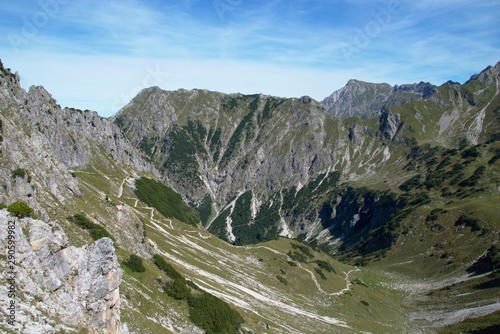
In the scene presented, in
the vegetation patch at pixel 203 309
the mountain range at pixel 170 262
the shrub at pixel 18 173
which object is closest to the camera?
the mountain range at pixel 170 262

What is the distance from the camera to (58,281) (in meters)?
25.9

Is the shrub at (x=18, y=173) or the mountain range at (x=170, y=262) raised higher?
the shrub at (x=18, y=173)

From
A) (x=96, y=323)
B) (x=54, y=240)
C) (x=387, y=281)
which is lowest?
(x=387, y=281)

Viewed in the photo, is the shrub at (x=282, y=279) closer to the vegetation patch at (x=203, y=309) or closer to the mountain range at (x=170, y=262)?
the mountain range at (x=170, y=262)

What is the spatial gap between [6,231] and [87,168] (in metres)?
138

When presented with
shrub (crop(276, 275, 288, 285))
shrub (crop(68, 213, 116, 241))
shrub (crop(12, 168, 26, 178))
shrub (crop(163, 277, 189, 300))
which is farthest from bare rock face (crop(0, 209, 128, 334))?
shrub (crop(276, 275, 288, 285))

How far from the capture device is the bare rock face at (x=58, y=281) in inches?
892

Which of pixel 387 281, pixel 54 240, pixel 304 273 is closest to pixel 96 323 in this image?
pixel 54 240

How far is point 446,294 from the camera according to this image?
121188 mm

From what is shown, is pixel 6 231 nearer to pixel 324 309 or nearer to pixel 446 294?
pixel 324 309

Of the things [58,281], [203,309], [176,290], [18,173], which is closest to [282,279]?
[203,309]

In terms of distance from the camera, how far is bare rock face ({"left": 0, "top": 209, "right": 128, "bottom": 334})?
2266 centimetres

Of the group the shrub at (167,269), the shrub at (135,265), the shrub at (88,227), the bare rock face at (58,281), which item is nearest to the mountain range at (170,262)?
the bare rock face at (58,281)

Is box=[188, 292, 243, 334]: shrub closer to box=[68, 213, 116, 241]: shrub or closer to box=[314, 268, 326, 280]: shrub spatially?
box=[68, 213, 116, 241]: shrub
